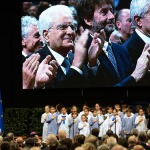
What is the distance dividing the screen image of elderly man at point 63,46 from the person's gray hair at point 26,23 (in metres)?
0.23

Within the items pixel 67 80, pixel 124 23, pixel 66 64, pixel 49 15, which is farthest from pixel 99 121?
pixel 49 15

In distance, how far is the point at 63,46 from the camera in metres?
18.5

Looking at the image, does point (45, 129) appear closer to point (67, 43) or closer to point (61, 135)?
point (67, 43)

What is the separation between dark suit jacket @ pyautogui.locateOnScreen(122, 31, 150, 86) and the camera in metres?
17.9

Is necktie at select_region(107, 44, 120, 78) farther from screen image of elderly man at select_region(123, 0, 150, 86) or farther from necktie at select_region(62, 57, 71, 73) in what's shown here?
necktie at select_region(62, 57, 71, 73)

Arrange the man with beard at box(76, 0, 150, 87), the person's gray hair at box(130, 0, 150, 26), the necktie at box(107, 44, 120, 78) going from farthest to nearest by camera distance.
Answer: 1. the necktie at box(107, 44, 120, 78)
2. the man with beard at box(76, 0, 150, 87)
3. the person's gray hair at box(130, 0, 150, 26)

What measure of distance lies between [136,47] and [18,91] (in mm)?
4704

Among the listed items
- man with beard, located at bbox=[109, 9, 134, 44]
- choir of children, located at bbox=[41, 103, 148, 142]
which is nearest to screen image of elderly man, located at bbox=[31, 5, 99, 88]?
man with beard, located at bbox=[109, 9, 134, 44]

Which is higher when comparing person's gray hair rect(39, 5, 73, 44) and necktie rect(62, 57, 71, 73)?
person's gray hair rect(39, 5, 73, 44)

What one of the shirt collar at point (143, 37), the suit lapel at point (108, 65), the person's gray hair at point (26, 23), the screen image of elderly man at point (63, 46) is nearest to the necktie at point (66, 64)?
the screen image of elderly man at point (63, 46)

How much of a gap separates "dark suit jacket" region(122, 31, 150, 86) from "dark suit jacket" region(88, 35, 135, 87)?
15cm

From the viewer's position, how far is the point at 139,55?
1803 cm

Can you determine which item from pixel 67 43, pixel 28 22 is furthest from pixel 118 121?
pixel 28 22

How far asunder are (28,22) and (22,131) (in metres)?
3.78
